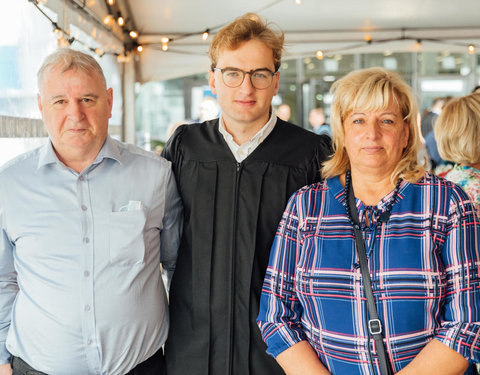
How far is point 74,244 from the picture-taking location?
5.86 ft

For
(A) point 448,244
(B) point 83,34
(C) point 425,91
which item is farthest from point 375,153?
(C) point 425,91

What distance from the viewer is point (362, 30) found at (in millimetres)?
7535

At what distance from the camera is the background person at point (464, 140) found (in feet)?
8.25

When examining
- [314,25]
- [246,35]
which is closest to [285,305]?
[246,35]

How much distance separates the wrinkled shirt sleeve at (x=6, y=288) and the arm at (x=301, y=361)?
99 cm

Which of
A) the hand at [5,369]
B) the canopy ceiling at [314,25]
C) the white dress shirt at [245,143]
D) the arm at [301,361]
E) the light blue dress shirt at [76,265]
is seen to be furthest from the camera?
the canopy ceiling at [314,25]

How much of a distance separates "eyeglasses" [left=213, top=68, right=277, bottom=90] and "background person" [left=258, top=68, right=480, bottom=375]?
27 centimetres

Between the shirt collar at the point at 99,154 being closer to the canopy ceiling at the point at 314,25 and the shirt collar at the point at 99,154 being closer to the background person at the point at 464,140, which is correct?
the background person at the point at 464,140

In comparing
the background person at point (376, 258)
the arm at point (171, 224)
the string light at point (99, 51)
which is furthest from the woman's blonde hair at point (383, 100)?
the string light at point (99, 51)

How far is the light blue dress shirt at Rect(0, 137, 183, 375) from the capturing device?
1779mm

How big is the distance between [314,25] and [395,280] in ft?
21.0

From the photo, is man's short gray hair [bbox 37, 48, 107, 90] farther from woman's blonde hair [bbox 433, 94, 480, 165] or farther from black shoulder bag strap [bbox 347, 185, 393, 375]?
woman's blonde hair [bbox 433, 94, 480, 165]

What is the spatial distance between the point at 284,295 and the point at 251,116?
0.66 meters

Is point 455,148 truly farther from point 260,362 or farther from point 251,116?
point 260,362
